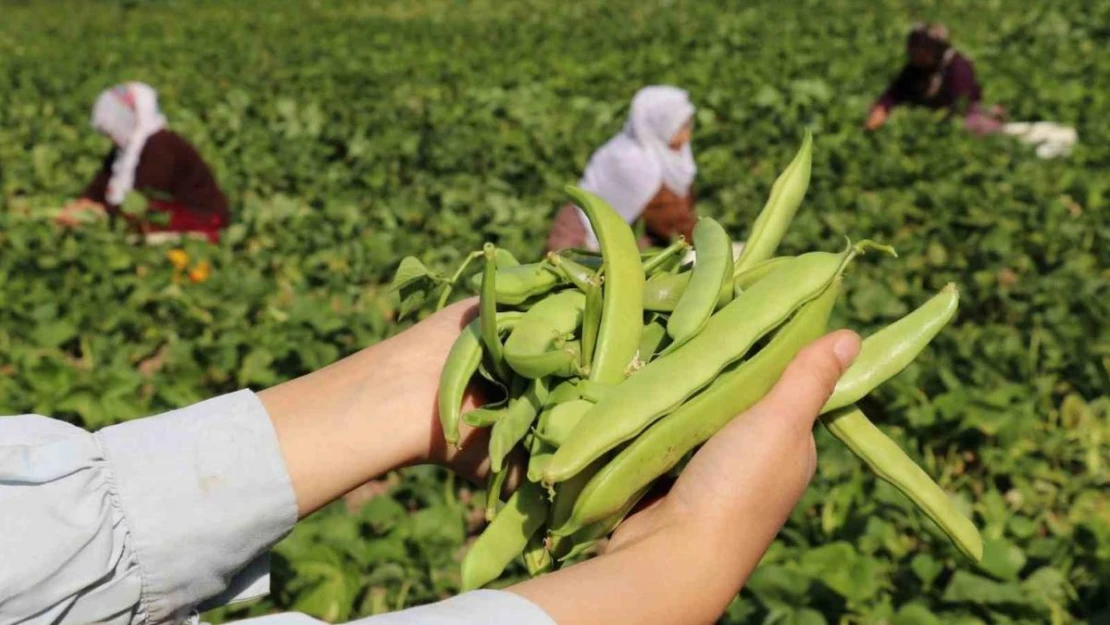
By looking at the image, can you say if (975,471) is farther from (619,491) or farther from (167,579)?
(167,579)

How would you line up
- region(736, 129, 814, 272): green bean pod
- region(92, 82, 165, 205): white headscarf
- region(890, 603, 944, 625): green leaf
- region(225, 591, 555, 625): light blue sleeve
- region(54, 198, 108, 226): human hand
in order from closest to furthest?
1. region(225, 591, 555, 625): light blue sleeve
2. region(736, 129, 814, 272): green bean pod
3. region(890, 603, 944, 625): green leaf
4. region(54, 198, 108, 226): human hand
5. region(92, 82, 165, 205): white headscarf

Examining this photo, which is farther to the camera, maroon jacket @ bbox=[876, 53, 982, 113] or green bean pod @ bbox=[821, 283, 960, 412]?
maroon jacket @ bbox=[876, 53, 982, 113]

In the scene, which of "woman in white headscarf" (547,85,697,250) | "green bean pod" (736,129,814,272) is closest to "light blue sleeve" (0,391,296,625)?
"green bean pod" (736,129,814,272)

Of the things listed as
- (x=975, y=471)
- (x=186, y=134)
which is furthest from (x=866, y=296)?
(x=186, y=134)

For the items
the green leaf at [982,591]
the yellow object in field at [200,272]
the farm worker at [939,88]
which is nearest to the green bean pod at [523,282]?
the green leaf at [982,591]

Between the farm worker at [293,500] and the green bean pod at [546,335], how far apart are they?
0.71 ft

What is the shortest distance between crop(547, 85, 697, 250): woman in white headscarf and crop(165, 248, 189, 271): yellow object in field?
1.90 m

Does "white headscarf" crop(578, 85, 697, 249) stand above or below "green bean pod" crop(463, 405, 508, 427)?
below

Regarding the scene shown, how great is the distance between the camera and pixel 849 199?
21.5 feet

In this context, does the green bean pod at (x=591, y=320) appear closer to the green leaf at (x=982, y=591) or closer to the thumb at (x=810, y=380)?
the thumb at (x=810, y=380)

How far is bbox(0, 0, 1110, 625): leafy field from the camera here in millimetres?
2996

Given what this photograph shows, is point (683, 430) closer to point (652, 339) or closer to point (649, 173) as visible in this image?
point (652, 339)

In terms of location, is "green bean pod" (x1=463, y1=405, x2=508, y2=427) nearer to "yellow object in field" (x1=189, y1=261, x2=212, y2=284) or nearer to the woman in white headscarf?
the woman in white headscarf

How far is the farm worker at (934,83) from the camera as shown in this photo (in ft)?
27.8
